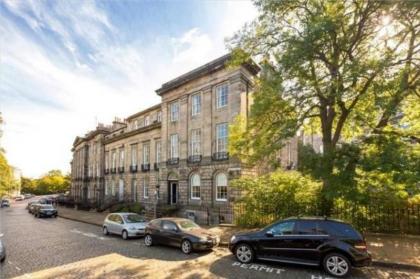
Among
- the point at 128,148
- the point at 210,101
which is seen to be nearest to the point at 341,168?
the point at 210,101

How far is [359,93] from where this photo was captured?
13.0m

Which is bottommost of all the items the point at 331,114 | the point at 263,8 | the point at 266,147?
the point at 266,147

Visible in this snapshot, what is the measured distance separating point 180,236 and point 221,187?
10257 mm

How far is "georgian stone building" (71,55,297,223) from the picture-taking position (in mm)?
22094

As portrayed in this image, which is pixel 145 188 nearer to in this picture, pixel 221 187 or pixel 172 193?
pixel 172 193

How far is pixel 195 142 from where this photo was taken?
82.3ft

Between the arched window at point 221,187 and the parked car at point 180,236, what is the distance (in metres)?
8.67

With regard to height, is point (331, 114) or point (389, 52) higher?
point (389, 52)

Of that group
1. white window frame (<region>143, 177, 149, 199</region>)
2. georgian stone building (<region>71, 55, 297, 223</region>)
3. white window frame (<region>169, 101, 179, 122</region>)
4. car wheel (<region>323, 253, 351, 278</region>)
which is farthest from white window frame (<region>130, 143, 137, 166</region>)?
car wheel (<region>323, 253, 351, 278</region>)

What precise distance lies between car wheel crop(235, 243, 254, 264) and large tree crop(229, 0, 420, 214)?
4282 millimetres

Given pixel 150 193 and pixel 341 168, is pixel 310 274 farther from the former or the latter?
pixel 150 193

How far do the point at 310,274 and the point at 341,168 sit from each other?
16.8 feet

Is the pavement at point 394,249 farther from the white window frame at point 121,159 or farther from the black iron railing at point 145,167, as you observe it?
the white window frame at point 121,159

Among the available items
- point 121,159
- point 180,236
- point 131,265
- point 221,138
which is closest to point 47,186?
point 121,159
